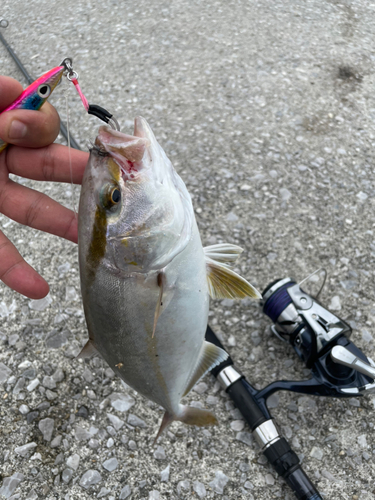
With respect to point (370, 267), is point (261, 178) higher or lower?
higher

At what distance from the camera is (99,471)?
1888 millimetres

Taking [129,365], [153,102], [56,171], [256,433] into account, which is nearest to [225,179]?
[153,102]

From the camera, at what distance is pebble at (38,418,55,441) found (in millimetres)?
1968

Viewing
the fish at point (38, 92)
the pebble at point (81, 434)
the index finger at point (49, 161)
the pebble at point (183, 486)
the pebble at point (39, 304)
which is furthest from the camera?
the pebble at point (39, 304)

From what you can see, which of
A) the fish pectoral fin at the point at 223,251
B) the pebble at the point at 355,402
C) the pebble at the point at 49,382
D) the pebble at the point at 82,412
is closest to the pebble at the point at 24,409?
the pebble at the point at 49,382

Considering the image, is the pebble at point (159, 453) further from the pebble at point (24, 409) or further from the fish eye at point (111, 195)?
the fish eye at point (111, 195)

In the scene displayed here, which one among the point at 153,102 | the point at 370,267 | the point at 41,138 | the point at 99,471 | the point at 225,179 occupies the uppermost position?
the point at 41,138

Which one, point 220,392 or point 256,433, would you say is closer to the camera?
point 256,433

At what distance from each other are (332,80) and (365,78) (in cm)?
32

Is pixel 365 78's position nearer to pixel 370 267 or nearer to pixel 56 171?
pixel 370 267

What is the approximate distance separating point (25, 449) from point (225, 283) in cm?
128

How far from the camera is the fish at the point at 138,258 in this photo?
123 centimetres

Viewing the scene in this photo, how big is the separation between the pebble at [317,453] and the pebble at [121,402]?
89 cm

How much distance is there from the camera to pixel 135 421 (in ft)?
6.65
